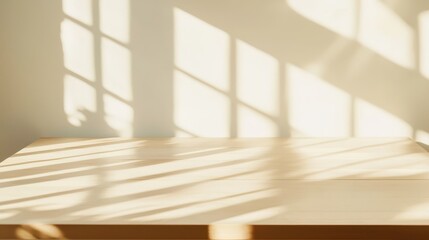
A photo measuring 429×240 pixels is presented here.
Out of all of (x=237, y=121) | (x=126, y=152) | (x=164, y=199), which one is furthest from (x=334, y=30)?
(x=164, y=199)

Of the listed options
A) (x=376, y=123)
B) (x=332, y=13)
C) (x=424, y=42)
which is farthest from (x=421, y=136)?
(x=332, y=13)

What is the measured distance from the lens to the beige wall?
8.21 feet

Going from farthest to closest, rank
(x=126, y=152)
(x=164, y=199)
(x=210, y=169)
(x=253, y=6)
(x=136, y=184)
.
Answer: (x=253, y=6) → (x=126, y=152) → (x=210, y=169) → (x=136, y=184) → (x=164, y=199)

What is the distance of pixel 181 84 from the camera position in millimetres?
2570

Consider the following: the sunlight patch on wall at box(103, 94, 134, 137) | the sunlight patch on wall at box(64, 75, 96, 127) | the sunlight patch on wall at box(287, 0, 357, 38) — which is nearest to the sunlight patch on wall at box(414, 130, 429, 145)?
the sunlight patch on wall at box(287, 0, 357, 38)

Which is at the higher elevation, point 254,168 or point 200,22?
point 200,22

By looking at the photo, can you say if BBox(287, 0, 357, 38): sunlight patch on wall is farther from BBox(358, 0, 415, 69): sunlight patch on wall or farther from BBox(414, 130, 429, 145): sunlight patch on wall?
BBox(414, 130, 429, 145): sunlight patch on wall

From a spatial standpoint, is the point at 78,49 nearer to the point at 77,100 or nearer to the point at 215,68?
the point at 77,100

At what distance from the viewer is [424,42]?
2.49m

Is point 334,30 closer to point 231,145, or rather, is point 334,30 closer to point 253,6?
point 253,6

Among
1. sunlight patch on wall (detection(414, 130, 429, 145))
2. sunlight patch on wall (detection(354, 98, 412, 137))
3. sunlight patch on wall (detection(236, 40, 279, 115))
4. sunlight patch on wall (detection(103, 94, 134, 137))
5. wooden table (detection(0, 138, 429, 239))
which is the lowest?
wooden table (detection(0, 138, 429, 239))

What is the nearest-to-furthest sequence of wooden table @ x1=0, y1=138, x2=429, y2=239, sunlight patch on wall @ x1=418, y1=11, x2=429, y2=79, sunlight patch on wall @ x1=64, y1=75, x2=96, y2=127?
wooden table @ x1=0, y1=138, x2=429, y2=239
sunlight patch on wall @ x1=418, y1=11, x2=429, y2=79
sunlight patch on wall @ x1=64, y1=75, x2=96, y2=127

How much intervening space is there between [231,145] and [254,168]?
15.0 inches

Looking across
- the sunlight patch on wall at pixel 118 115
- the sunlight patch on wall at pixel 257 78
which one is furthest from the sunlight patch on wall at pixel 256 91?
the sunlight patch on wall at pixel 118 115
